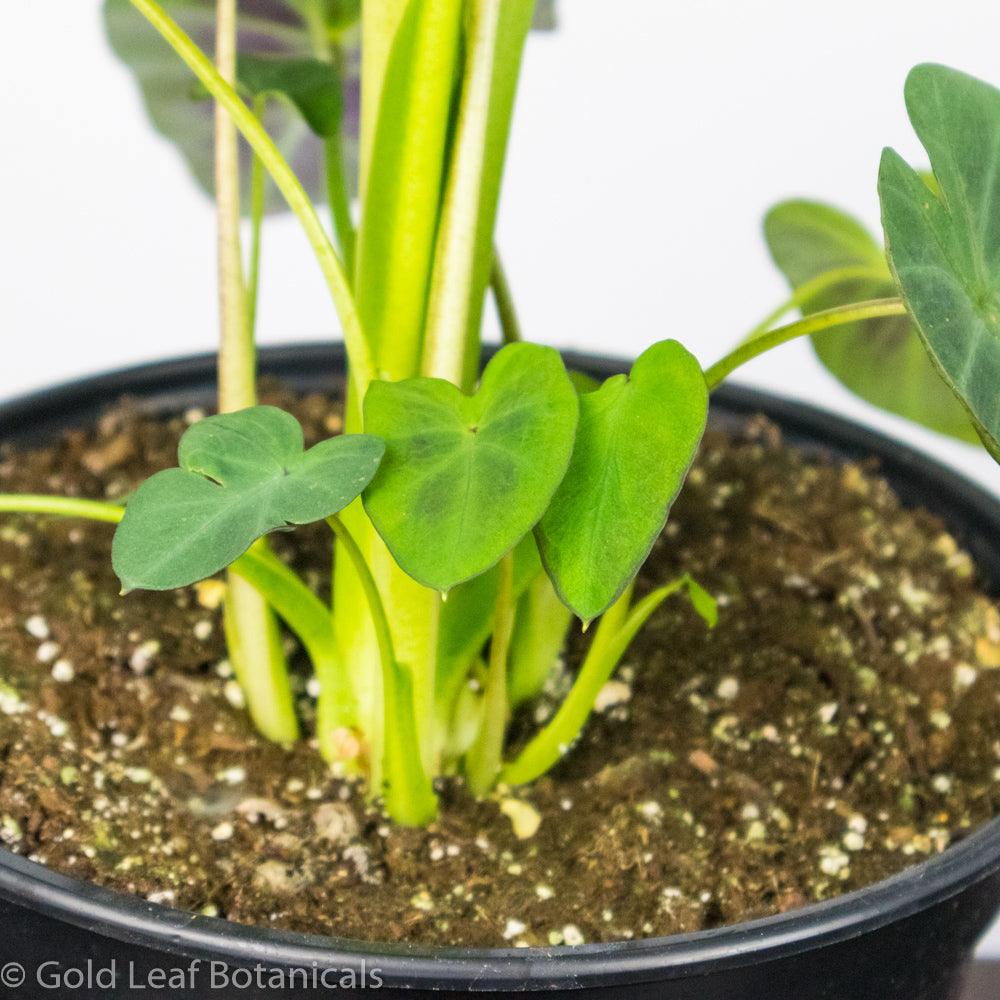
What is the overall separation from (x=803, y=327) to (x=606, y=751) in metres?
0.35

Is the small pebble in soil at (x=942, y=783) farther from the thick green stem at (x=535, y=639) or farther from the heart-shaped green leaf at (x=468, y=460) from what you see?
the heart-shaped green leaf at (x=468, y=460)

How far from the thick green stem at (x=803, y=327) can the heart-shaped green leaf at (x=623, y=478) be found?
6cm

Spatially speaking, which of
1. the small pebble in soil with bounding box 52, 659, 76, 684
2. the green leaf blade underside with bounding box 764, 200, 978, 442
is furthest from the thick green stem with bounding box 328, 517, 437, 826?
the green leaf blade underside with bounding box 764, 200, 978, 442

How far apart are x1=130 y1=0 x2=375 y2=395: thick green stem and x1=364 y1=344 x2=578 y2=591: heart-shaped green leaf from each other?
7cm

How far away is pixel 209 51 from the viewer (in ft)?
3.76

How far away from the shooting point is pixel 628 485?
0.60 meters

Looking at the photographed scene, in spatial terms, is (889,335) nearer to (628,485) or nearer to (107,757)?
(628,485)

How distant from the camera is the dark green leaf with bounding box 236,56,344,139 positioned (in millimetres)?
939

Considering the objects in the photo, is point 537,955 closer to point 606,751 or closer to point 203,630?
point 606,751

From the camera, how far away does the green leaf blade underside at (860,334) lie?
103 cm

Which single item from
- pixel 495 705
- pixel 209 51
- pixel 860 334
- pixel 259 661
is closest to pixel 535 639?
pixel 495 705

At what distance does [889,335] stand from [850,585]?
0.71ft

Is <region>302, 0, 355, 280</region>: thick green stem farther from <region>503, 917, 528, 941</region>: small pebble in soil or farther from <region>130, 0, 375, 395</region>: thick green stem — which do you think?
<region>503, 917, 528, 941</region>: small pebble in soil

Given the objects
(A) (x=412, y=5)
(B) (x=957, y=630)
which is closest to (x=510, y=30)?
(A) (x=412, y=5)
